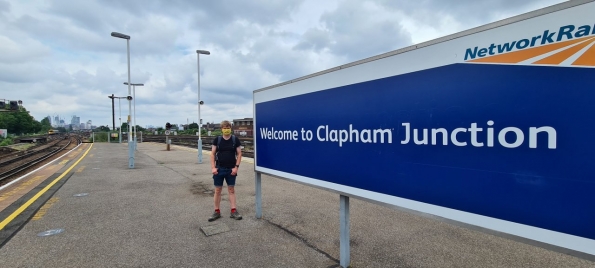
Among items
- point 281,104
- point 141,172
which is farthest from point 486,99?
point 141,172

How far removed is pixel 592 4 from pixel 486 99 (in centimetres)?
74

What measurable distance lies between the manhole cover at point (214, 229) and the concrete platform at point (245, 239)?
1 cm

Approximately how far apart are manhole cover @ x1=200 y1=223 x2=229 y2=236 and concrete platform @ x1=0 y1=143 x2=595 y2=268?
15mm

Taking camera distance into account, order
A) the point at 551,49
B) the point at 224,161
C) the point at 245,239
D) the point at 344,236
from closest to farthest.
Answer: the point at 551,49 → the point at 344,236 → the point at 245,239 → the point at 224,161

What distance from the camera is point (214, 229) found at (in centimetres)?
445

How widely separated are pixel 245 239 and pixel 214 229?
0.67 metres

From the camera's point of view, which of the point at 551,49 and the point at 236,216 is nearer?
the point at 551,49

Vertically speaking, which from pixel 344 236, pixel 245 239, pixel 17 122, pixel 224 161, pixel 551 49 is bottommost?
pixel 245 239

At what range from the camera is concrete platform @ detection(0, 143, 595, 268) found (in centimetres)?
340

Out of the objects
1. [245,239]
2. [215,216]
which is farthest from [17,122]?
[245,239]

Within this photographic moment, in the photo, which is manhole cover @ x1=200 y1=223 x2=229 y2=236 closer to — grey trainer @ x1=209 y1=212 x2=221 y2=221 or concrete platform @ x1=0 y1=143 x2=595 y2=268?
concrete platform @ x1=0 y1=143 x2=595 y2=268

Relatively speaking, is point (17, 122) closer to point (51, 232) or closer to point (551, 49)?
point (51, 232)

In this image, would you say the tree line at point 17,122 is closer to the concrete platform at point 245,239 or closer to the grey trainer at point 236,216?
the concrete platform at point 245,239

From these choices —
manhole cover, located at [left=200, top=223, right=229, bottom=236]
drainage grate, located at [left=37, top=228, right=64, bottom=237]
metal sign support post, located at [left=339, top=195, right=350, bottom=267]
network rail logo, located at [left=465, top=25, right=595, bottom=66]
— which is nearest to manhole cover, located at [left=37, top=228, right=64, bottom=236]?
drainage grate, located at [left=37, top=228, right=64, bottom=237]
